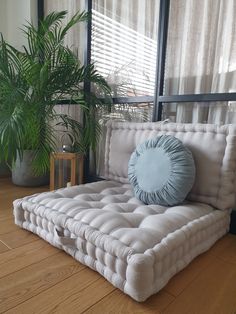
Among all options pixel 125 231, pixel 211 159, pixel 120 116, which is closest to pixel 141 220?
pixel 125 231

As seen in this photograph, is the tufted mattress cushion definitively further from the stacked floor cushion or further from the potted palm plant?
the potted palm plant

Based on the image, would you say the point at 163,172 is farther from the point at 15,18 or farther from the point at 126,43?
the point at 15,18

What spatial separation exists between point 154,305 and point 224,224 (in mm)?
684

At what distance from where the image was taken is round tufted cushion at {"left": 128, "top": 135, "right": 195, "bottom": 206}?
1.26 metres

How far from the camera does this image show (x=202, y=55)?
1551mm

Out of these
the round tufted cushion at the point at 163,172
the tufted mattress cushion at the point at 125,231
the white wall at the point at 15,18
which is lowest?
the tufted mattress cushion at the point at 125,231

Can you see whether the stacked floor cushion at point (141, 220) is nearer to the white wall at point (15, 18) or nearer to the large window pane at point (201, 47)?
the large window pane at point (201, 47)

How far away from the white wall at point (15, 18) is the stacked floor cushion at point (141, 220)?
1781mm

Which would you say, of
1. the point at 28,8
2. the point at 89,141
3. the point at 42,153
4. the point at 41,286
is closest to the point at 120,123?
the point at 89,141

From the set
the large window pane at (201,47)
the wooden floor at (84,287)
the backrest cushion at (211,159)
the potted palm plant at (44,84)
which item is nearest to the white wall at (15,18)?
the potted palm plant at (44,84)

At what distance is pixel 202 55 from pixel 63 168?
1.38 meters

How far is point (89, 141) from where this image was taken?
6.36 feet

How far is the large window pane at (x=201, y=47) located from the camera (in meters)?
1.45

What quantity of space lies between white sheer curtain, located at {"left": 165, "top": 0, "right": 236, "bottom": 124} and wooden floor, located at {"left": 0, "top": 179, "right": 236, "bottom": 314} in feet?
2.84
